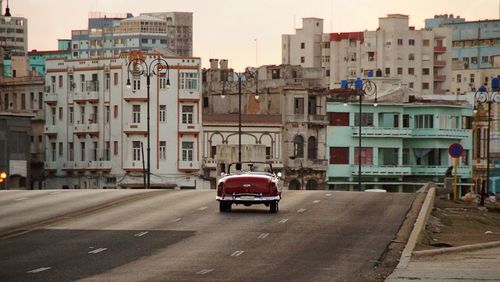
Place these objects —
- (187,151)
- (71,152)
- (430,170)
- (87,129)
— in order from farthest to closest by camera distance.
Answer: (430,170)
(71,152)
(87,129)
(187,151)

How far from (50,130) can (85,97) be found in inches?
181

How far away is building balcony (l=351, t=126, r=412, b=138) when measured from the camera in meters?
138

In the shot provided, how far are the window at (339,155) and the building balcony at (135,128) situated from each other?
18537 millimetres

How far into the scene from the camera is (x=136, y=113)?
129 m

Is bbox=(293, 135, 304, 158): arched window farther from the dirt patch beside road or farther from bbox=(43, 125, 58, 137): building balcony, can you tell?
the dirt patch beside road

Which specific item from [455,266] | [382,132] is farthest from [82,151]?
[455,266]

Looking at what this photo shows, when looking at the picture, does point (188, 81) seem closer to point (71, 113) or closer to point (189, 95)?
point (189, 95)

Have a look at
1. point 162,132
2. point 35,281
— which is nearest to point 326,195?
point 35,281

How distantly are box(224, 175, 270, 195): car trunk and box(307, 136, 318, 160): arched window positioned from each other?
8759cm

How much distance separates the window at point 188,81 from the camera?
130m

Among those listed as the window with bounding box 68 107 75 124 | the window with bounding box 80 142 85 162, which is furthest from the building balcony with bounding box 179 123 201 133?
the window with bounding box 68 107 75 124

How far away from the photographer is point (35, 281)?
29.9 metres

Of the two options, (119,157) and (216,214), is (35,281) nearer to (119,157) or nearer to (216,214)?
(216,214)

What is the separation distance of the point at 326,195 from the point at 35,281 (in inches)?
1109
